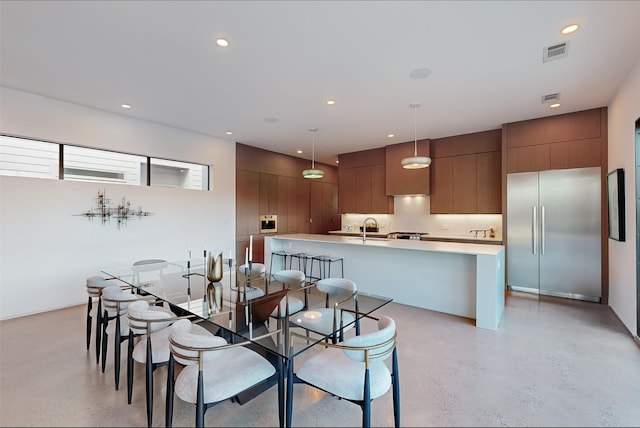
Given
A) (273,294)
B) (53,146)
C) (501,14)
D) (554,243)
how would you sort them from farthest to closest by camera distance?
(554,243)
(53,146)
(273,294)
(501,14)

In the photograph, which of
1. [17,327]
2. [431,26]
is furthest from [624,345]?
[17,327]

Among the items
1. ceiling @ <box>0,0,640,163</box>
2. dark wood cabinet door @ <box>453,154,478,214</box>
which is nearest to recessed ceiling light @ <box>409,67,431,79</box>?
ceiling @ <box>0,0,640,163</box>

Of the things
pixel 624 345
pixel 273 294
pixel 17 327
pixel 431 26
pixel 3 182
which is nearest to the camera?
pixel 431 26

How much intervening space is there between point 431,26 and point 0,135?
555 centimetres

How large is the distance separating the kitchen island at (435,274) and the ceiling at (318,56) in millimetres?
2172

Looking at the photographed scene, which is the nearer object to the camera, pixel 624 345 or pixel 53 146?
pixel 624 345

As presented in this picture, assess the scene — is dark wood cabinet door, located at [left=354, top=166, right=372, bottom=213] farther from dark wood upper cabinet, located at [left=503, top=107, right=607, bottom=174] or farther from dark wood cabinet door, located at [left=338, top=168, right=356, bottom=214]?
dark wood upper cabinet, located at [left=503, top=107, right=607, bottom=174]

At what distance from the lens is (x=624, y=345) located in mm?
3025

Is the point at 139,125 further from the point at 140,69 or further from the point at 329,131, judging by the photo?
the point at 329,131

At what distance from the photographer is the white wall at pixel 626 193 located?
3.25 m

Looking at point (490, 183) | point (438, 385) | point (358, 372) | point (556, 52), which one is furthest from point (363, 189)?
point (358, 372)

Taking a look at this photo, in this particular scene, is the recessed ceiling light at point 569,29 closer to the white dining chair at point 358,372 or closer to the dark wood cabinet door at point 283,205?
the white dining chair at point 358,372

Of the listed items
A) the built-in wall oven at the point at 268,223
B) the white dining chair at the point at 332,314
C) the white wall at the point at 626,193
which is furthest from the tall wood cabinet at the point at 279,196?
the white wall at the point at 626,193

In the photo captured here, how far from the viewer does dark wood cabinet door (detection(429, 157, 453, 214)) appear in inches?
247
